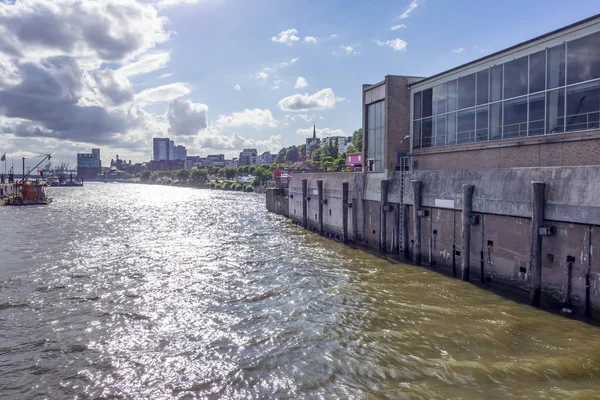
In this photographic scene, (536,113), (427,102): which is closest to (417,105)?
(427,102)

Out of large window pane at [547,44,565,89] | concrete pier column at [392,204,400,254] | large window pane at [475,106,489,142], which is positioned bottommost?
concrete pier column at [392,204,400,254]

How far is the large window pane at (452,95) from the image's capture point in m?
27.8

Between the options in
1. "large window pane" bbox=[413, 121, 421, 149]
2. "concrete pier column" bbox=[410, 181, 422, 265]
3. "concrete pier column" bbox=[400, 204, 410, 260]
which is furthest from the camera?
"large window pane" bbox=[413, 121, 421, 149]

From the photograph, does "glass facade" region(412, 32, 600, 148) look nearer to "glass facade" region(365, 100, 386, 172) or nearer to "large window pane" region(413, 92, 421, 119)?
"large window pane" region(413, 92, 421, 119)

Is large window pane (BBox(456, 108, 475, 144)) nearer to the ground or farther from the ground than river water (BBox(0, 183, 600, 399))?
farther from the ground

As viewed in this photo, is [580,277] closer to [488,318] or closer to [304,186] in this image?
[488,318]

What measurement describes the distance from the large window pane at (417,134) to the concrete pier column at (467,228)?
11.4m

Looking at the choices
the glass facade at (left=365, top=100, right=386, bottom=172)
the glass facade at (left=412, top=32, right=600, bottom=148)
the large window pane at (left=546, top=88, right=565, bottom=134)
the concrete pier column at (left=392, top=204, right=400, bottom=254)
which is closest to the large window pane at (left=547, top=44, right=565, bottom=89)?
the glass facade at (left=412, top=32, right=600, bottom=148)

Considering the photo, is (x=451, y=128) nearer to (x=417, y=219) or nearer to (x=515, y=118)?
(x=515, y=118)

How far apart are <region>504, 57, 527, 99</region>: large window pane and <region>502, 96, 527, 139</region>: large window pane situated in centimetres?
42

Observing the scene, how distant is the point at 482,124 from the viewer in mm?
25562

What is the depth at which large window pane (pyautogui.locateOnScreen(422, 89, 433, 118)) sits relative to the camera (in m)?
30.5

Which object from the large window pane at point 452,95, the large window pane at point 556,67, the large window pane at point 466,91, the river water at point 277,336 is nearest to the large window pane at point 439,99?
the large window pane at point 452,95

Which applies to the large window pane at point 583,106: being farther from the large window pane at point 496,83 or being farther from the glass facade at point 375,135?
the glass facade at point 375,135
